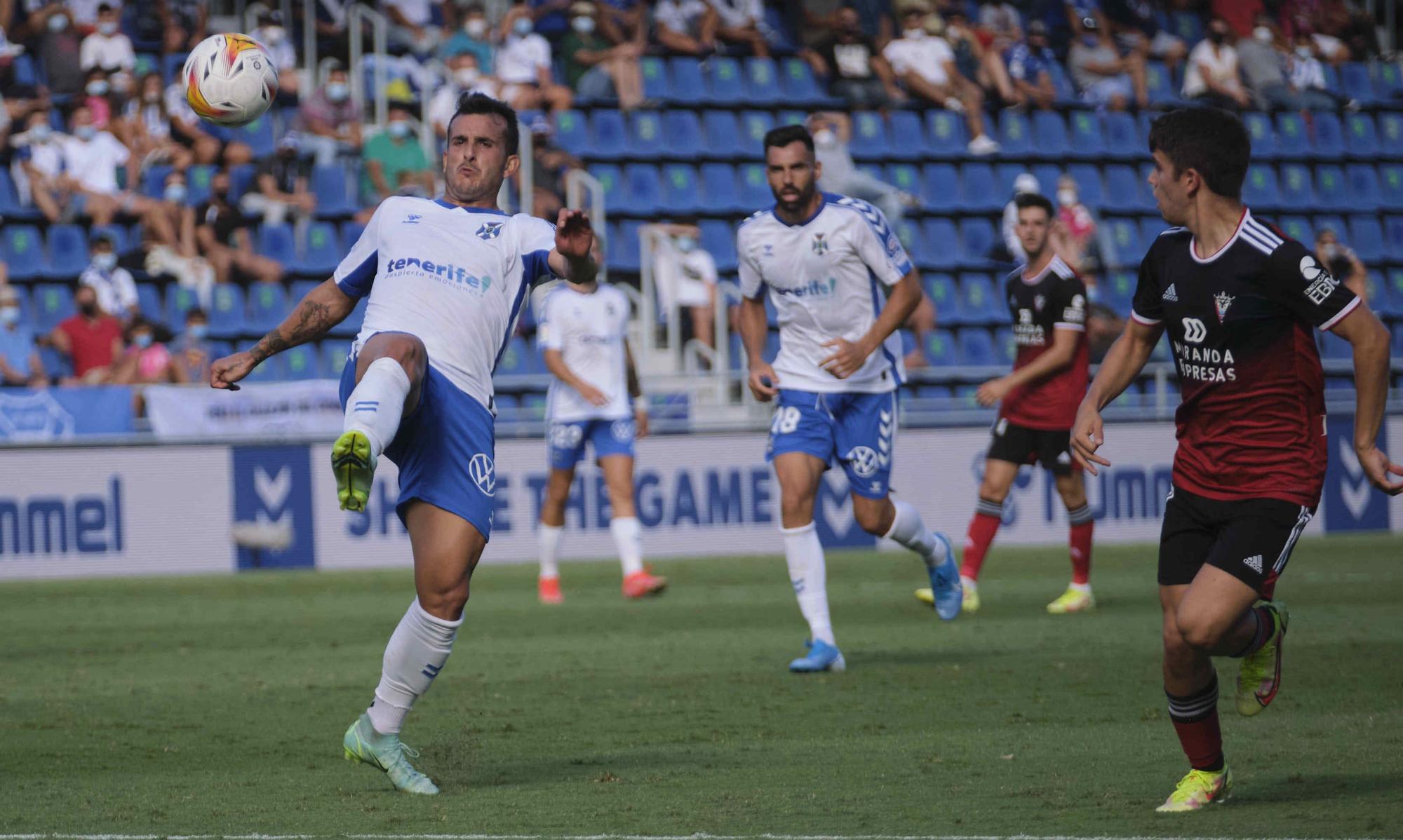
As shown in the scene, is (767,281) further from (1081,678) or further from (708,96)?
(708,96)

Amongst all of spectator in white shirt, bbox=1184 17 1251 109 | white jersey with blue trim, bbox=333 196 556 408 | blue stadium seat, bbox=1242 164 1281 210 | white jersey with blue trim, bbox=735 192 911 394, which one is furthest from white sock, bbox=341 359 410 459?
spectator in white shirt, bbox=1184 17 1251 109

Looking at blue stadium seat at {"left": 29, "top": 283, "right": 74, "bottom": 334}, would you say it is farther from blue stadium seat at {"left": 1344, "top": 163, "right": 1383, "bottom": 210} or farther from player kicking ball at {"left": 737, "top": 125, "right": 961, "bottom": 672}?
blue stadium seat at {"left": 1344, "top": 163, "right": 1383, "bottom": 210}

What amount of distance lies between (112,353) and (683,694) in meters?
11.5

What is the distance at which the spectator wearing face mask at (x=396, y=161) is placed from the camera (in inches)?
778

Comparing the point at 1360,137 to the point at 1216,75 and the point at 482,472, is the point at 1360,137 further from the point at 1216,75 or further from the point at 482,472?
the point at 482,472

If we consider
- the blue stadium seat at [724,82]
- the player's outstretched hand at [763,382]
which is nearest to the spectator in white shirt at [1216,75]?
the blue stadium seat at [724,82]

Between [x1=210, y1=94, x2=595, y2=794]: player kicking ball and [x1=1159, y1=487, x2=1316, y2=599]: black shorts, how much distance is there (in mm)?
2053

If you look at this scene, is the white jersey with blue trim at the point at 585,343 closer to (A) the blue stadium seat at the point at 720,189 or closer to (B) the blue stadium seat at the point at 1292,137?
(A) the blue stadium seat at the point at 720,189

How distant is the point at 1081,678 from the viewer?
8203mm

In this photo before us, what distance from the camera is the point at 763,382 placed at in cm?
866

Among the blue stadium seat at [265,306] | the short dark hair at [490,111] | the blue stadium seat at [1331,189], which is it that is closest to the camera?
the short dark hair at [490,111]

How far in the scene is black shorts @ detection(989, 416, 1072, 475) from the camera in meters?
11.5

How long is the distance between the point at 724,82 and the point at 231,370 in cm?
1777

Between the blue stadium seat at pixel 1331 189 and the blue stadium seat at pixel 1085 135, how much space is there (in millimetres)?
3282
